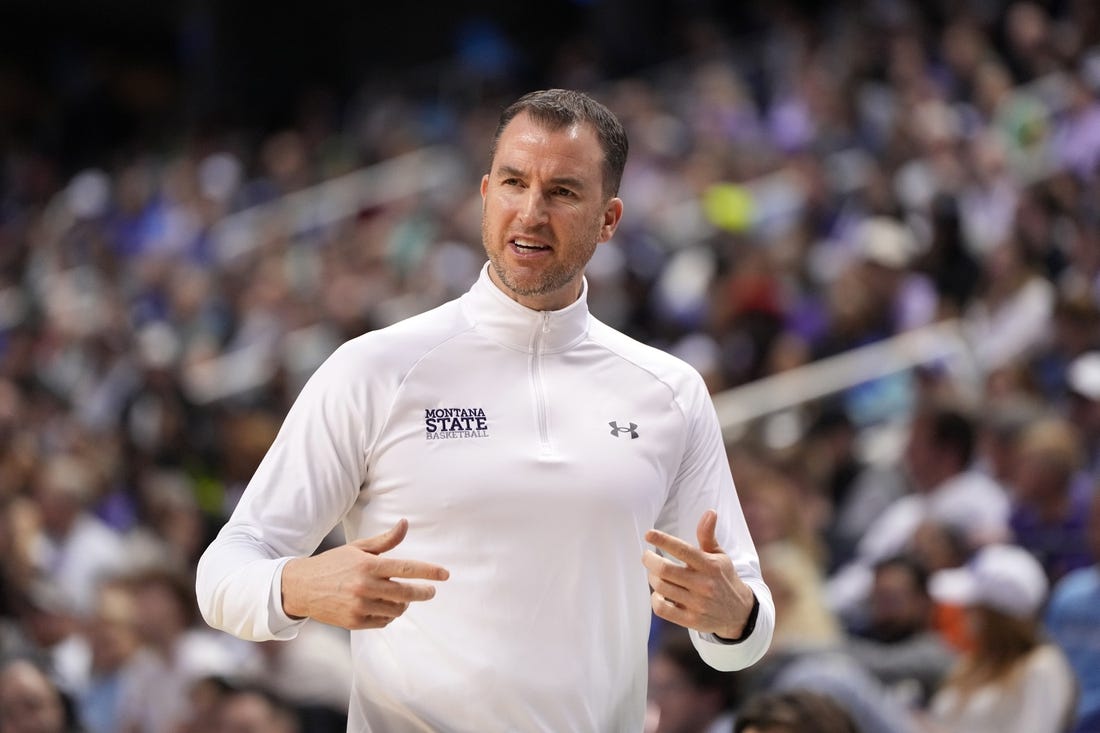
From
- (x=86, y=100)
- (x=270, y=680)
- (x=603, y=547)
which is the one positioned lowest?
(x=270, y=680)

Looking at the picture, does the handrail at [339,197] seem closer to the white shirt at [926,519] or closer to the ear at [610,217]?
the white shirt at [926,519]

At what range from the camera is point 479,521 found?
265 centimetres

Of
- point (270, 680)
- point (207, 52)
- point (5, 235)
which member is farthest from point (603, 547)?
point (207, 52)

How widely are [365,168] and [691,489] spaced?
10698 mm

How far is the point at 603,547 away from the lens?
271cm

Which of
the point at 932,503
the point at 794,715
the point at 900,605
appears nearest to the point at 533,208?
the point at 794,715

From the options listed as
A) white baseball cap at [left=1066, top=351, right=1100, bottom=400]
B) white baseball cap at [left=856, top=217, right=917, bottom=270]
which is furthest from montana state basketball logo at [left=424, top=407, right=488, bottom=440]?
white baseball cap at [left=856, top=217, right=917, bottom=270]

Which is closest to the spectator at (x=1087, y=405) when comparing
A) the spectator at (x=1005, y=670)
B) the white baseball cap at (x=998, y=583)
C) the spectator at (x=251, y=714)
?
the white baseball cap at (x=998, y=583)

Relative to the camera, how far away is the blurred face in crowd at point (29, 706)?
194 inches

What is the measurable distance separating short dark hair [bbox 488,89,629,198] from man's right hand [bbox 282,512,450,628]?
76 centimetres

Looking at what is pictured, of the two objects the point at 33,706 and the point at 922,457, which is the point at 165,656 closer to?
the point at 33,706

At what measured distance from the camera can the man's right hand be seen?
237 centimetres

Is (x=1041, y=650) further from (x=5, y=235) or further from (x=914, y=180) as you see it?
(x=5, y=235)

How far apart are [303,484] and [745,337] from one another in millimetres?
5472
